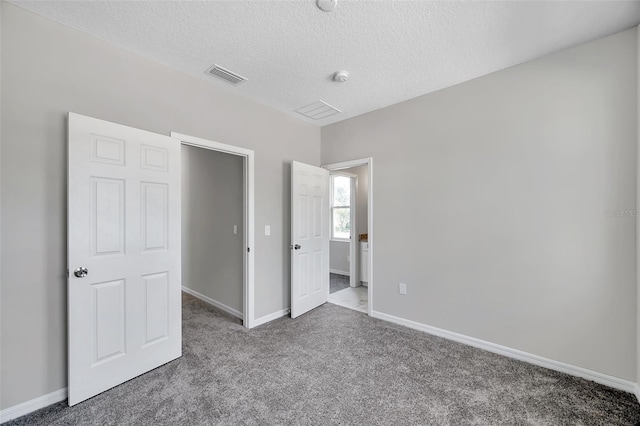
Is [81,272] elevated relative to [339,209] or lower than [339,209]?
lower

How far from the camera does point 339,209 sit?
19.7 ft

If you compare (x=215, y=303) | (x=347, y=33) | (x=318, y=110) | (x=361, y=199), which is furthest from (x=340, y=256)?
(x=347, y=33)

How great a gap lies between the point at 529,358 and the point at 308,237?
8.45ft

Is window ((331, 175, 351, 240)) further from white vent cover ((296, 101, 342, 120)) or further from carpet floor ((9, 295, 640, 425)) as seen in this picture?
carpet floor ((9, 295, 640, 425))

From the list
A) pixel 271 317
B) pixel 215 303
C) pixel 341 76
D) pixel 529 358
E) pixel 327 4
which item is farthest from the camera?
pixel 215 303

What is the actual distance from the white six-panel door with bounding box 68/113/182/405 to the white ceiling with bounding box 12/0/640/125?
0.72 m

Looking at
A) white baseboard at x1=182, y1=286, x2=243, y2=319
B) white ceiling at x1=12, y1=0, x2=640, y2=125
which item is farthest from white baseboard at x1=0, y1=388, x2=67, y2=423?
white ceiling at x1=12, y1=0, x2=640, y2=125

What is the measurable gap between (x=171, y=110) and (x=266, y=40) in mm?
1114

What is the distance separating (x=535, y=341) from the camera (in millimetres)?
2354

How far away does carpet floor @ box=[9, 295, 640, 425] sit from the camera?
5.70 ft

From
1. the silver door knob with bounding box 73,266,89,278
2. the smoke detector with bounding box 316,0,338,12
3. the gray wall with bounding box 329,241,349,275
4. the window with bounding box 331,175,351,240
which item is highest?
the smoke detector with bounding box 316,0,338,12

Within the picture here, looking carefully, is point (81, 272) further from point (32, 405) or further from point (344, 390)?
point (344, 390)

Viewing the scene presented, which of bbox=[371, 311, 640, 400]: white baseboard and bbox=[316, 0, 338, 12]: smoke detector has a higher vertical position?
bbox=[316, 0, 338, 12]: smoke detector

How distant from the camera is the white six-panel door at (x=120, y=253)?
1.87 meters
